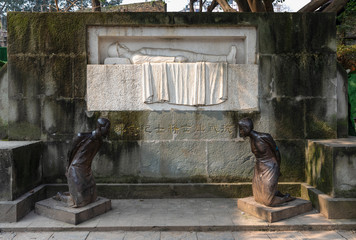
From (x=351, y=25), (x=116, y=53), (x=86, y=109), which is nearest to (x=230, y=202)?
(x=86, y=109)

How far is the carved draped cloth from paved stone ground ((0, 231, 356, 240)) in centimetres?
238

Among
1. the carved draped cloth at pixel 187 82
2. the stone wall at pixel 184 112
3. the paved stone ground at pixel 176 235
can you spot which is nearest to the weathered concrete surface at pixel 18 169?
the stone wall at pixel 184 112

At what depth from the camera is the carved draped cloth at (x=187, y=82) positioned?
19.0ft

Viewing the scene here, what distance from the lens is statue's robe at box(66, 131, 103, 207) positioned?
466 cm

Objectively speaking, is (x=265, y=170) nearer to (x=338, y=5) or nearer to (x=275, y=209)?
(x=275, y=209)

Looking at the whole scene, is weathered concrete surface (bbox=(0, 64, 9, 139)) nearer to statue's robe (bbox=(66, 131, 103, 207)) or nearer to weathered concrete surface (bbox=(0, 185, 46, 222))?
weathered concrete surface (bbox=(0, 185, 46, 222))

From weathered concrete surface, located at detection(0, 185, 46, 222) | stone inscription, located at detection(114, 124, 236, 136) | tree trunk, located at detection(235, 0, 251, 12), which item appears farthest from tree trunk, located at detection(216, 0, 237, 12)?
weathered concrete surface, located at detection(0, 185, 46, 222)

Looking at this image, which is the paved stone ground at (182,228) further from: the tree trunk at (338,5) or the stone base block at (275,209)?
the tree trunk at (338,5)

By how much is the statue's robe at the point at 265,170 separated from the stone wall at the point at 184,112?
3.27 ft

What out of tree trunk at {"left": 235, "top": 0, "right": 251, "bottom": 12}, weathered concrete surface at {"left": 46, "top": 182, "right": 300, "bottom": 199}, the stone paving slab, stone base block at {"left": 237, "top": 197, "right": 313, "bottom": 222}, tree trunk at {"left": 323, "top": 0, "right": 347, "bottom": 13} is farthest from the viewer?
tree trunk at {"left": 235, "top": 0, "right": 251, "bottom": 12}

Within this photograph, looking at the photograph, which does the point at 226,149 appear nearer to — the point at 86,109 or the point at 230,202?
the point at 230,202

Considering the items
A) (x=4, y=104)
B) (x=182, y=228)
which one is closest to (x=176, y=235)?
(x=182, y=228)

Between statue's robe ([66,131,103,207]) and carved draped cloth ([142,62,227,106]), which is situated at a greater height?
carved draped cloth ([142,62,227,106])

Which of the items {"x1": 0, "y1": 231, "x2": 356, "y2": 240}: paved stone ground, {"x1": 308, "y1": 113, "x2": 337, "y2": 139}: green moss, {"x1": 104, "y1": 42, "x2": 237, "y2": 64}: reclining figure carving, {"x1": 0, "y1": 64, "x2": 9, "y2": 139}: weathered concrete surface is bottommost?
{"x1": 0, "y1": 231, "x2": 356, "y2": 240}: paved stone ground
